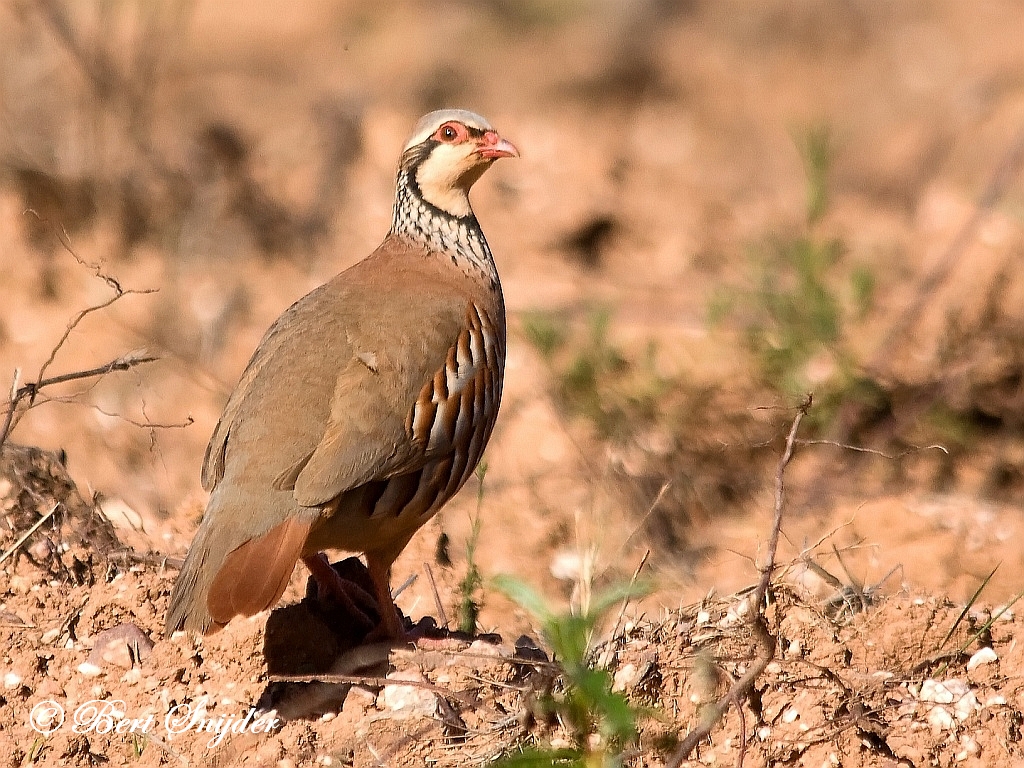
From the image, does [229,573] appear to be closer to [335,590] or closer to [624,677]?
[335,590]

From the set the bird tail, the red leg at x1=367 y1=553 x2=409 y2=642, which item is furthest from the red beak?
the bird tail

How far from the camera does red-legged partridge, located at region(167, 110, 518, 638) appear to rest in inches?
124

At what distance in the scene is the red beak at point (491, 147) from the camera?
417cm

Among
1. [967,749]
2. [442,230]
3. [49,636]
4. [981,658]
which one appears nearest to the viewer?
[967,749]

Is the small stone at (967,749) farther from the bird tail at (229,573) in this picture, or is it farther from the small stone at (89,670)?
the small stone at (89,670)

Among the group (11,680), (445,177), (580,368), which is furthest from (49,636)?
(580,368)

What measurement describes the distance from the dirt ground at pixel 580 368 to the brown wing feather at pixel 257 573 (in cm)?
24

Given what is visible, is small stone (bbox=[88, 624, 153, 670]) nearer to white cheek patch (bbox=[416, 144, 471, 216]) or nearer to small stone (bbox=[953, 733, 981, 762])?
white cheek patch (bbox=[416, 144, 471, 216])

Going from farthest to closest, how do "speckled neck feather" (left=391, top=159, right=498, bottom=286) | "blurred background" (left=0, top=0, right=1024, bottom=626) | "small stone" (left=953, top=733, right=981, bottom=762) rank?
1. "blurred background" (left=0, top=0, right=1024, bottom=626)
2. "speckled neck feather" (left=391, top=159, right=498, bottom=286)
3. "small stone" (left=953, top=733, right=981, bottom=762)

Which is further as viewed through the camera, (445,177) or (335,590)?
(445,177)

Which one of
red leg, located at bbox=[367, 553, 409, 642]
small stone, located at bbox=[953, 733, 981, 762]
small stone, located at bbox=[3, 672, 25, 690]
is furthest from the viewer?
red leg, located at bbox=[367, 553, 409, 642]

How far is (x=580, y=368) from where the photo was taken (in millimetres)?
5633

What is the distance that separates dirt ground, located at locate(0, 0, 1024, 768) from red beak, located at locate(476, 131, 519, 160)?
1.04 meters

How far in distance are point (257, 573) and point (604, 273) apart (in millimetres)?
4310
